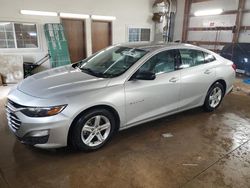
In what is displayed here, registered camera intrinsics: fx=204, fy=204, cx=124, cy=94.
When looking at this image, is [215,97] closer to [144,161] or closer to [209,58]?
[209,58]

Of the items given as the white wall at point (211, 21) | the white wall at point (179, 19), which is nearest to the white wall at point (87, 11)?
the white wall at point (179, 19)

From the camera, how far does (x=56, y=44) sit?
7.04m

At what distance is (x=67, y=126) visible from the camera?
2.25 metres

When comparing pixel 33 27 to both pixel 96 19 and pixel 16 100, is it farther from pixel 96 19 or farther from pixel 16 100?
pixel 16 100

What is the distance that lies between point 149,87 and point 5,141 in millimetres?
2105

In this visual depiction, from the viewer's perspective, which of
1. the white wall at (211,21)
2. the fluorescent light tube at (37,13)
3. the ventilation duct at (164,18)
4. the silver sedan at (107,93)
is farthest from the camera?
the ventilation duct at (164,18)

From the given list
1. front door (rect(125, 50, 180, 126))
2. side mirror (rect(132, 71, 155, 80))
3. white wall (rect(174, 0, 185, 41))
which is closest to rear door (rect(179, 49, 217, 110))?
front door (rect(125, 50, 180, 126))

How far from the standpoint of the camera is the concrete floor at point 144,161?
2086 mm

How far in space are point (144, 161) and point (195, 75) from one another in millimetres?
1716

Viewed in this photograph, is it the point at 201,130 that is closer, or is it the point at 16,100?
the point at 16,100

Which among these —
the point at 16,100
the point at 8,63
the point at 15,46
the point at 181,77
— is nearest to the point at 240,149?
the point at 181,77

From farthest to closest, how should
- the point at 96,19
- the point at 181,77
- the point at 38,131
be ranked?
1. the point at 96,19
2. the point at 181,77
3. the point at 38,131

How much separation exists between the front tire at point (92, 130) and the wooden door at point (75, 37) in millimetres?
5863

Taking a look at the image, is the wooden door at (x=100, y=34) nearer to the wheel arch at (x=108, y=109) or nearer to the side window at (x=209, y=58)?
the side window at (x=209, y=58)
